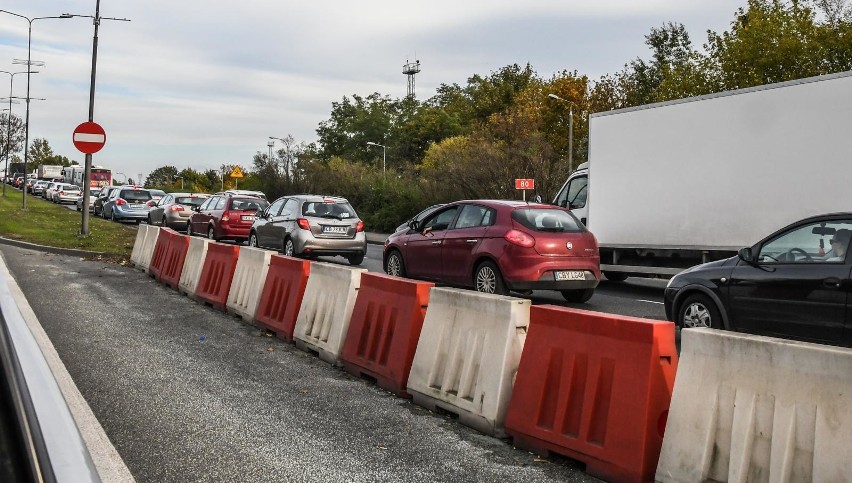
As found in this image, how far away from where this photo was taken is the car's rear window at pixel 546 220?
1207 cm

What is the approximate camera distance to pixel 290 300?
906 cm

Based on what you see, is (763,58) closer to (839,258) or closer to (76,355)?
(839,258)

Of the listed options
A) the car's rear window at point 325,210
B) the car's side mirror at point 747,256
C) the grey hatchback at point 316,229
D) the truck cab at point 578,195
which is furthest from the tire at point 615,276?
the car's side mirror at point 747,256

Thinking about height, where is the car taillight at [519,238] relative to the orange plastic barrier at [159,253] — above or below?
above

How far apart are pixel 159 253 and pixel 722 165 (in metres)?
9.96

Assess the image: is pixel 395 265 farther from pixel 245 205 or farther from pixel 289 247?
pixel 245 205

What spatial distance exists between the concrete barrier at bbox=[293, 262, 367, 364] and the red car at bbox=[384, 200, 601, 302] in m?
3.96

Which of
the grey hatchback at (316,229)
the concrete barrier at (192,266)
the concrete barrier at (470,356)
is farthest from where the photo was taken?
the grey hatchback at (316,229)

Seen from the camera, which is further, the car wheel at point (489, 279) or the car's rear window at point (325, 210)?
the car's rear window at point (325, 210)

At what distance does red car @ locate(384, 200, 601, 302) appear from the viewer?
11812 millimetres

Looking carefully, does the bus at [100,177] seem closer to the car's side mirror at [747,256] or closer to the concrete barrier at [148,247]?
the concrete barrier at [148,247]

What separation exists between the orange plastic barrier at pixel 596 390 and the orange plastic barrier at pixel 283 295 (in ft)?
13.3

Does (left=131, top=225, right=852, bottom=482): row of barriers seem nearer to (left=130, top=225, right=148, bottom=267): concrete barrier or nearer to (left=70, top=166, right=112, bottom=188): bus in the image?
(left=130, top=225, right=148, bottom=267): concrete barrier

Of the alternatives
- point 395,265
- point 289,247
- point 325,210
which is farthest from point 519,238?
point 289,247
